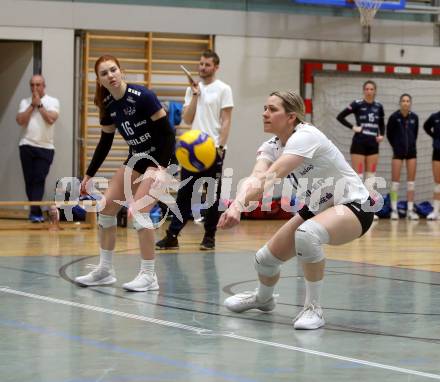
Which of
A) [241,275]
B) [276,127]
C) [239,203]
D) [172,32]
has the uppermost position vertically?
[172,32]

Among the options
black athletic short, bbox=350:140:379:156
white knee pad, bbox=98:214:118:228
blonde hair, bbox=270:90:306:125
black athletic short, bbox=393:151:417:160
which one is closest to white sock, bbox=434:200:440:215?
black athletic short, bbox=393:151:417:160

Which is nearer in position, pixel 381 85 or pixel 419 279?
pixel 419 279

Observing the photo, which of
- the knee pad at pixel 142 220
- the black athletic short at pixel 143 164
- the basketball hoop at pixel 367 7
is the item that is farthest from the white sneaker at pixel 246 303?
the basketball hoop at pixel 367 7

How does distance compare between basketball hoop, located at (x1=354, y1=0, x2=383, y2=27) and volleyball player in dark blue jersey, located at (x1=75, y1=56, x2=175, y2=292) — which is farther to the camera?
basketball hoop, located at (x1=354, y1=0, x2=383, y2=27)

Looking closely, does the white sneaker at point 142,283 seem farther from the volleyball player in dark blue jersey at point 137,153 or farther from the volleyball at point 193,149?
the volleyball at point 193,149

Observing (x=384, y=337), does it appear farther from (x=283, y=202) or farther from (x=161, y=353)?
(x=283, y=202)

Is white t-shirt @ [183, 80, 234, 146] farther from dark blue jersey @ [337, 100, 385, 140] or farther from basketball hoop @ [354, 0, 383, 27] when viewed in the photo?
basketball hoop @ [354, 0, 383, 27]

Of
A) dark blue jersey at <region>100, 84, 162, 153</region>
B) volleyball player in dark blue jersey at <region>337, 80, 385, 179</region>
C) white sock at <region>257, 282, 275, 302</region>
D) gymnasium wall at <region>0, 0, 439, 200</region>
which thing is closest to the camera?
white sock at <region>257, 282, 275, 302</region>

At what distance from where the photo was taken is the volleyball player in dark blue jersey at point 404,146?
52.5 feet

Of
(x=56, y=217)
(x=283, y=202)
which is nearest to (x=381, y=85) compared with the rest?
(x=283, y=202)

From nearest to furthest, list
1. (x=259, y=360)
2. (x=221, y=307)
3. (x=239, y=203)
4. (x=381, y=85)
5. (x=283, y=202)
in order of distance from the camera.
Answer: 1. (x=259, y=360)
2. (x=239, y=203)
3. (x=221, y=307)
4. (x=283, y=202)
5. (x=381, y=85)

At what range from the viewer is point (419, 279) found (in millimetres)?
8180

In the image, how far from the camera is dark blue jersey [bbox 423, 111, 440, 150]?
1579 centimetres

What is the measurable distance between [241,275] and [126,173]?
1.60m
